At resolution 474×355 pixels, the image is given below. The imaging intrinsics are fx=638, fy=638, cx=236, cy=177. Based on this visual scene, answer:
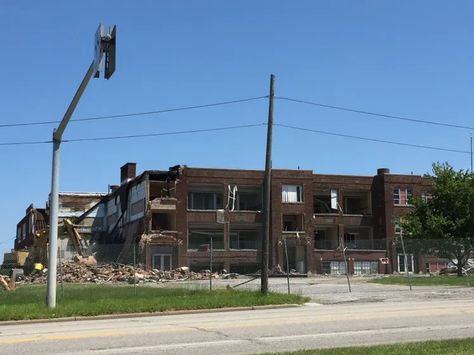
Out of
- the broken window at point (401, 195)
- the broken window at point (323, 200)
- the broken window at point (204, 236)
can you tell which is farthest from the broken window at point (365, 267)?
the broken window at point (204, 236)

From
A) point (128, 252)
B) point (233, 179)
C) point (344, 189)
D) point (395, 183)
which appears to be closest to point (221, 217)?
point (233, 179)

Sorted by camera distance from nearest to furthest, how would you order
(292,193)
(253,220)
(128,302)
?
(128,302), (253,220), (292,193)

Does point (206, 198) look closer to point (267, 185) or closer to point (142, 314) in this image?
point (267, 185)

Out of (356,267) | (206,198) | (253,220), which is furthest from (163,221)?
(356,267)

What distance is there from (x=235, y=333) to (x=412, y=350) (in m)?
4.45

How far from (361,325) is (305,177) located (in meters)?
52.7

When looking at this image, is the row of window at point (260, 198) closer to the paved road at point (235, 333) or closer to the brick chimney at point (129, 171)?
the brick chimney at point (129, 171)

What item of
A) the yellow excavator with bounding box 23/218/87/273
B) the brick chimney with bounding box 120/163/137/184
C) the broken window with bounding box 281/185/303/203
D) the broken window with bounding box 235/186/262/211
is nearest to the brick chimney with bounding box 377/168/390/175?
the broken window with bounding box 281/185/303/203

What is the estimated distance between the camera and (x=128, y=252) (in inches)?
2379

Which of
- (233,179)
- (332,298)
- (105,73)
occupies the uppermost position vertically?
(233,179)

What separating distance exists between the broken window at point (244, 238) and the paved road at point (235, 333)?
4683cm

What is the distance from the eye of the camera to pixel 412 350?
9484 mm

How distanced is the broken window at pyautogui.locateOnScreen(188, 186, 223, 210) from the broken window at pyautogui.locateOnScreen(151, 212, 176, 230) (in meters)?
2.72

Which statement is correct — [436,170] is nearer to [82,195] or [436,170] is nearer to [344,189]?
[344,189]
